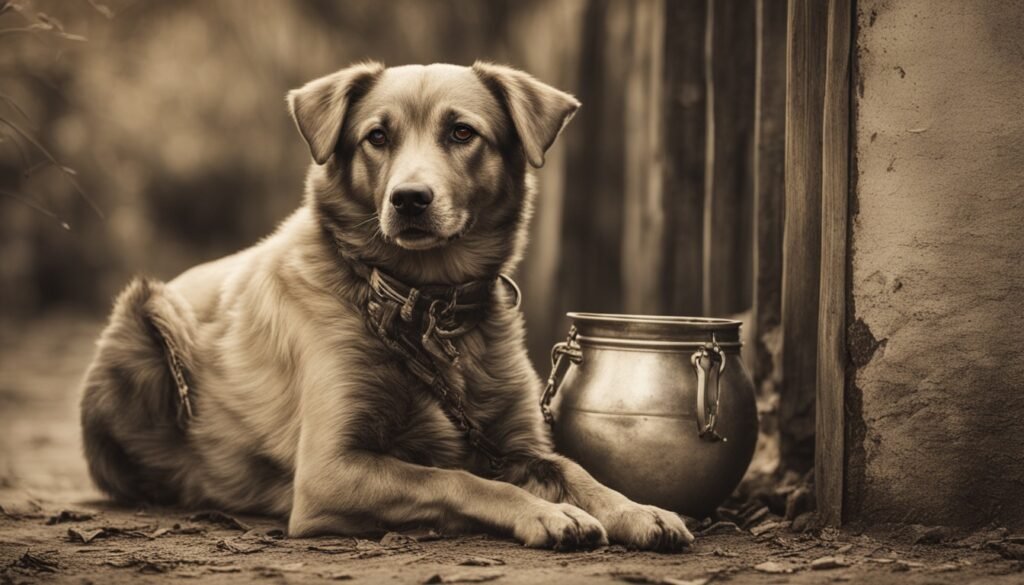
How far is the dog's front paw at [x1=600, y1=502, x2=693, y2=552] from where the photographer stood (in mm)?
3262

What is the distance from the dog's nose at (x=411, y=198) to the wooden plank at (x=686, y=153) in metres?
2.26

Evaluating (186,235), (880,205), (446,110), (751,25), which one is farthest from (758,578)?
(186,235)

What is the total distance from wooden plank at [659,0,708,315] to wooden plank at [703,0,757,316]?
0.32 m

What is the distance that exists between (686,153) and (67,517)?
3410 mm

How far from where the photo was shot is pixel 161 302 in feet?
14.6

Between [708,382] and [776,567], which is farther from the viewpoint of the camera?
[708,382]

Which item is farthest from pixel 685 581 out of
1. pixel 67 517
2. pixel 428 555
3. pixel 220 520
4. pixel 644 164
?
pixel 644 164

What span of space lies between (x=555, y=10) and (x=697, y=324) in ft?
16.1

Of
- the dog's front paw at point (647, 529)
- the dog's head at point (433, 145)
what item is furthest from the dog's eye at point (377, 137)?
the dog's front paw at point (647, 529)

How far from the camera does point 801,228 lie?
12.9 feet

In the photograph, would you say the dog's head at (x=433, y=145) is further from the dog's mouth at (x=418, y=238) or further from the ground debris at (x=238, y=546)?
the ground debris at (x=238, y=546)

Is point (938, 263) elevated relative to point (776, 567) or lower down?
elevated

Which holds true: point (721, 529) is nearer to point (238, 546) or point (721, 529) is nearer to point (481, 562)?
point (481, 562)

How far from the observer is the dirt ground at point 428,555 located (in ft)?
9.51
